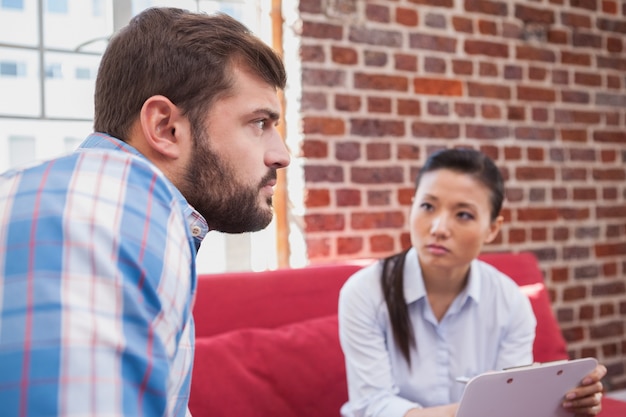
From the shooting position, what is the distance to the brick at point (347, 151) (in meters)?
2.34

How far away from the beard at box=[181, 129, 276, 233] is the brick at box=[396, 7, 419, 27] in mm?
1690

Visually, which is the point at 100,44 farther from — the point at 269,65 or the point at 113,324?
the point at 113,324

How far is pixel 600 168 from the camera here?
2.93 m

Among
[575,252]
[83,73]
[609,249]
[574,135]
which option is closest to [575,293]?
[575,252]

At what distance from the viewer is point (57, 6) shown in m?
2.12

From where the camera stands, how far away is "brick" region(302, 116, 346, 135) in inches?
90.1

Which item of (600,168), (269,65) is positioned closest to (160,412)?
(269,65)

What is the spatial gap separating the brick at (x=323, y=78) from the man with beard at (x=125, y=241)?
1.40m

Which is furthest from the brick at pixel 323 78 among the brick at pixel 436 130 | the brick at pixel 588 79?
the brick at pixel 588 79

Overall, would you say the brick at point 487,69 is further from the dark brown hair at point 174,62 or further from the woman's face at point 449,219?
the dark brown hair at point 174,62

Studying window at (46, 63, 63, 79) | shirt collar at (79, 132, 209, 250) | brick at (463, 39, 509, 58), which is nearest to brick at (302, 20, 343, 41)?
brick at (463, 39, 509, 58)

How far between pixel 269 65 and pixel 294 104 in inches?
53.7

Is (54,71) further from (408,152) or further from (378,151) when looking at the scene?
(408,152)

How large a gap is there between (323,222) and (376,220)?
0.73 ft
